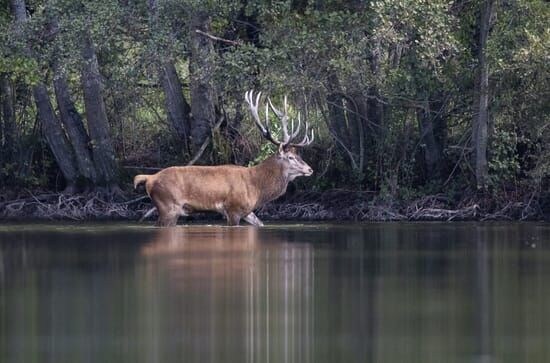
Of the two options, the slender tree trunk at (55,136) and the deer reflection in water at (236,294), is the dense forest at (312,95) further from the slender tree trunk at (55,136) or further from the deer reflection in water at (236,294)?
the deer reflection in water at (236,294)

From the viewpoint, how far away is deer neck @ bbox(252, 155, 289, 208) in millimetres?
23359

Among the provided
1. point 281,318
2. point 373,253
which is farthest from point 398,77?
point 281,318

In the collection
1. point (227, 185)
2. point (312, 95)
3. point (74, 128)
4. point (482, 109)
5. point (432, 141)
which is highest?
point (312, 95)

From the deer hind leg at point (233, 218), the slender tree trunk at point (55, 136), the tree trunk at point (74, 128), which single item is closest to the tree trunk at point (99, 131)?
the tree trunk at point (74, 128)

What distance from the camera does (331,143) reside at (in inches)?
1040

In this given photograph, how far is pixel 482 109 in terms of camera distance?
79.1 feet

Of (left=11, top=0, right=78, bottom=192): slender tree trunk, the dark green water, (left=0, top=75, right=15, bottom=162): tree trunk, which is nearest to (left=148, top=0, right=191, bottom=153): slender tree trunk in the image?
(left=11, top=0, right=78, bottom=192): slender tree trunk

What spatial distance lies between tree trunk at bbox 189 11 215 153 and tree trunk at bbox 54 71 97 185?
6.88 ft

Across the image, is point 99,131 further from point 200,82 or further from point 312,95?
point 312,95

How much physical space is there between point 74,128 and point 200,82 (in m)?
3.28

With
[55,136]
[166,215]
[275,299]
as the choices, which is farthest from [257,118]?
[275,299]

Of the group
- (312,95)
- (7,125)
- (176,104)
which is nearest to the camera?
(312,95)

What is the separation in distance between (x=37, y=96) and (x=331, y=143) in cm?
575

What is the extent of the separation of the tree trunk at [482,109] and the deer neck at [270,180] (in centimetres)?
349
